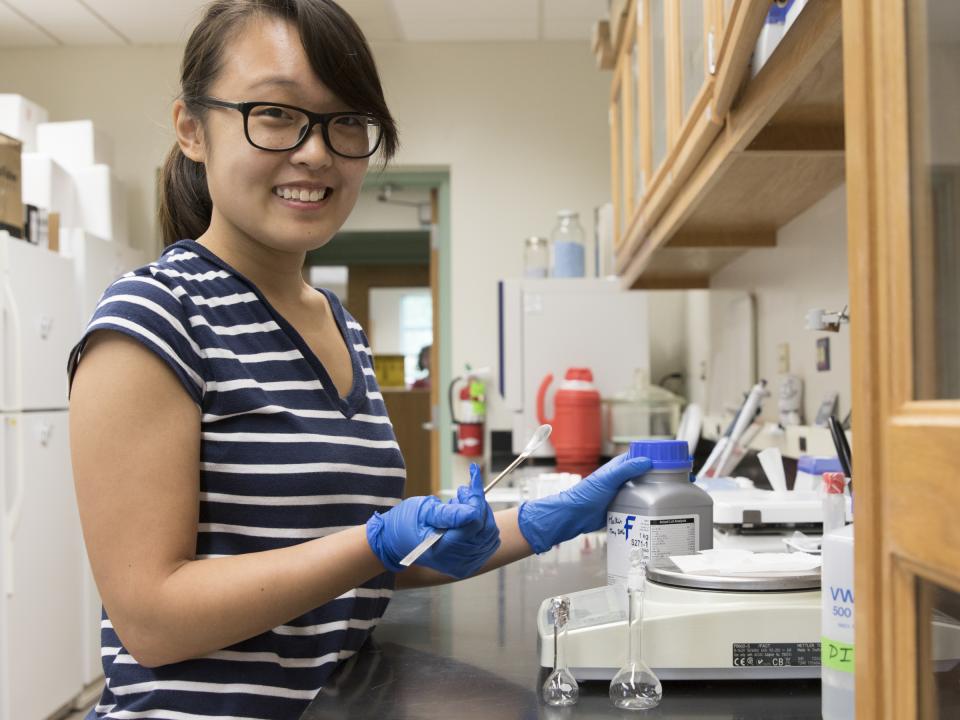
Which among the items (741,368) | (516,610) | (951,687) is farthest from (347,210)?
(741,368)

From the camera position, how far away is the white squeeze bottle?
2.14ft

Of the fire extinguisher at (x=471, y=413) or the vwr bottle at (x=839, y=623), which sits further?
the fire extinguisher at (x=471, y=413)

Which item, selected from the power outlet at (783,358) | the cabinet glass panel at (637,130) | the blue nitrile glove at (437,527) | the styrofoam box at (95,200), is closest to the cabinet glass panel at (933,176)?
the blue nitrile glove at (437,527)

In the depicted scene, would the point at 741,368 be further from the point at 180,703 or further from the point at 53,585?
the point at 53,585

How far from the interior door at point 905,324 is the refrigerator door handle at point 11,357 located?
3.07 metres

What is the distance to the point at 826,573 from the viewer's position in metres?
0.67

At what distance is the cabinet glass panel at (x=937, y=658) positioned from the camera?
50 cm

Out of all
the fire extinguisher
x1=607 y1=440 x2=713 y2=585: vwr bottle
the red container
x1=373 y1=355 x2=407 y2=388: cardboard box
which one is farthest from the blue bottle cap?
x1=373 y1=355 x2=407 y2=388: cardboard box

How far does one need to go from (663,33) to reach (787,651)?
1305 millimetres

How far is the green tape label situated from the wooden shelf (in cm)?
55

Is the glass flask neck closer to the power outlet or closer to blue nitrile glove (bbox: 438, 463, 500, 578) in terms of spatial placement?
blue nitrile glove (bbox: 438, 463, 500, 578)

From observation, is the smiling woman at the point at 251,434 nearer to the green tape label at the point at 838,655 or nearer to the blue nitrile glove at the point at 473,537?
the blue nitrile glove at the point at 473,537

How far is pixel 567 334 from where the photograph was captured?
136 inches

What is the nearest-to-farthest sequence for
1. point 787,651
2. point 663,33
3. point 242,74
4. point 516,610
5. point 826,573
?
point 826,573
point 787,651
point 242,74
point 516,610
point 663,33
